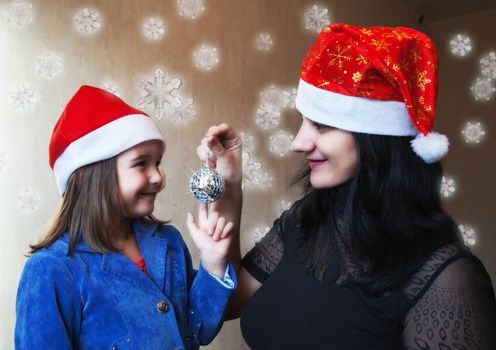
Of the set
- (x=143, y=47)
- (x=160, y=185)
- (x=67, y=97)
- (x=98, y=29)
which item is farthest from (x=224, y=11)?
(x=160, y=185)

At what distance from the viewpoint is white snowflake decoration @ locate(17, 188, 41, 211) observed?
1.97 meters

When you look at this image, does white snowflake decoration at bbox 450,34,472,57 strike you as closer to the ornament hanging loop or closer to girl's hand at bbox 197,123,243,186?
girl's hand at bbox 197,123,243,186

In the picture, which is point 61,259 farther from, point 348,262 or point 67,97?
point 67,97

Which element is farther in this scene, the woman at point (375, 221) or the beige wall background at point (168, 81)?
the beige wall background at point (168, 81)

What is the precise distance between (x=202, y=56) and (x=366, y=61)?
1.64m

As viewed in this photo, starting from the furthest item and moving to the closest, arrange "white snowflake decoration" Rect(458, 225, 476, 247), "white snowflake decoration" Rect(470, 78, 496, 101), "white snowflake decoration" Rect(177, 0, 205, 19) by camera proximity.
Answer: "white snowflake decoration" Rect(458, 225, 476, 247)
"white snowflake decoration" Rect(470, 78, 496, 101)
"white snowflake decoration" Rect(177, 0, 205, 19)

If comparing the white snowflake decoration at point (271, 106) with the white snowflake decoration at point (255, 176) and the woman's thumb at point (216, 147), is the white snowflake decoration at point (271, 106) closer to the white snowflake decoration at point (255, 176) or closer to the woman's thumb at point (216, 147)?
the white snowflake decoration at point (255, 176)

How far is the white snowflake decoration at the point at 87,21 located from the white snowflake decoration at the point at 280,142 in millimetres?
1201

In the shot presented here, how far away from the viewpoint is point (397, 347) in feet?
3.30

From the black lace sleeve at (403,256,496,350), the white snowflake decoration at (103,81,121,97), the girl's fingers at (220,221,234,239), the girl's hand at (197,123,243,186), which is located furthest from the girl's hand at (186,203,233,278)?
the white snowflake decoration at (103,81,121,97)

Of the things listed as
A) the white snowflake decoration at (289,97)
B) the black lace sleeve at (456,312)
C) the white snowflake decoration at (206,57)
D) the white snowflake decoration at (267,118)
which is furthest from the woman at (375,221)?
the white snowflake decoration at (289,97)

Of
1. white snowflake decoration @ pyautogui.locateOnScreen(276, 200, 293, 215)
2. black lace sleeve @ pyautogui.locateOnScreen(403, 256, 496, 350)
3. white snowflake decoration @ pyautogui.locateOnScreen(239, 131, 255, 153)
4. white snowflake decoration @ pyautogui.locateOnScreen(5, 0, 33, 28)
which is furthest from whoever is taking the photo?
white snowflake decoration @ pyautogui.locateOnScreen(276, 200, 293, 215)

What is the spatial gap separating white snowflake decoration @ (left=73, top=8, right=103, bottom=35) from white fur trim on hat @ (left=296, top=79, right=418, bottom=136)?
4.55 ft

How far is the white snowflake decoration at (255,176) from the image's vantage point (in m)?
2.88
